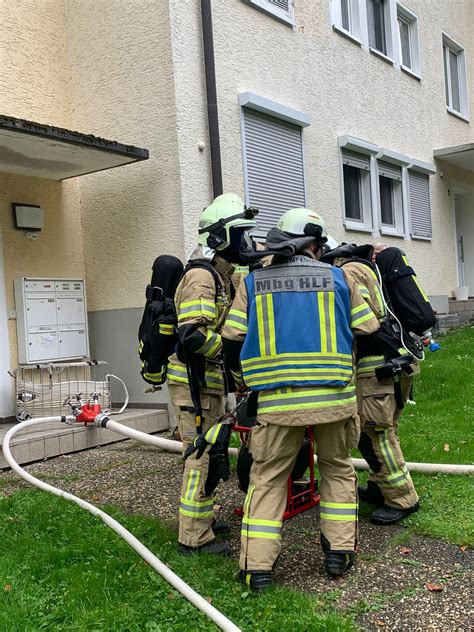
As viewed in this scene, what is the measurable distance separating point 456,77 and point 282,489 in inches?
585

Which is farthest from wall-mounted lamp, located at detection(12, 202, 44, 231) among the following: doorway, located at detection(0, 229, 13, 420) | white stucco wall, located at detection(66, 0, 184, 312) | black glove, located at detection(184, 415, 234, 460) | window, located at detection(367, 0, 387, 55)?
window, located at detection(367, 0, 387, 55)

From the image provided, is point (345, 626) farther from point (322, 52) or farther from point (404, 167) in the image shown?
point (404, 167)

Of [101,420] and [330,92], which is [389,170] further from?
[101,420]

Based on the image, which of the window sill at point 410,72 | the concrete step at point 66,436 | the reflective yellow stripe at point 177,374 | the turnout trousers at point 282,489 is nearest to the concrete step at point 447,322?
the window sill at point 410,72

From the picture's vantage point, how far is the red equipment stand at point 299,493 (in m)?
3.94

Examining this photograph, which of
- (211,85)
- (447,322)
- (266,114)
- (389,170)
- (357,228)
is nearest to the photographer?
(211,85)

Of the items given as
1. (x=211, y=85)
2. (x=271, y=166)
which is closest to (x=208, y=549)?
(x=211, y=85)

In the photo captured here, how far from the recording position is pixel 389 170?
11.5 metres

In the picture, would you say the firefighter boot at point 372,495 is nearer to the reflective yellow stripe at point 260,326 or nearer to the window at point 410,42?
the reflective yellow stripe at point 260,326

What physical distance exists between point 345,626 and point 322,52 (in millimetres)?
8761

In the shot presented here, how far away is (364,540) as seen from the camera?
380 centimetres

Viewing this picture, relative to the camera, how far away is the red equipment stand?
3.94 metres

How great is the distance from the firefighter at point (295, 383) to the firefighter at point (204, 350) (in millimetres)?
293

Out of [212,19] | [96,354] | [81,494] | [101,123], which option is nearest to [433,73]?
[212,19]
